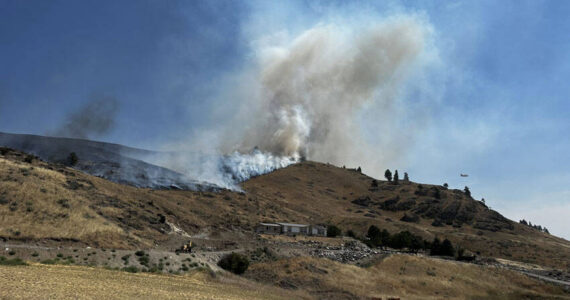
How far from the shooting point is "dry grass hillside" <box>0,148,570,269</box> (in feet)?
175

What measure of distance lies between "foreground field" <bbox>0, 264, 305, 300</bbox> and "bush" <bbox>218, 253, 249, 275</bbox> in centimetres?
1035

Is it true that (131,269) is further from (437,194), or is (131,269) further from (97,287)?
(437,194)

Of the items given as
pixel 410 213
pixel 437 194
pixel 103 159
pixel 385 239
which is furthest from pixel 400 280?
pixel 437 194

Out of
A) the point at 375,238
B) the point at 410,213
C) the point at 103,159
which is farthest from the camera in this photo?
the point at 410,213

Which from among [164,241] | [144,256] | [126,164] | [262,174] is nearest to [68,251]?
[144,256]

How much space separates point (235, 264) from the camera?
49.8 metres

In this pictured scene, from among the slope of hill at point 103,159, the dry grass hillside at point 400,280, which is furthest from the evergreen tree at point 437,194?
the dry grass hillside at point 400,280

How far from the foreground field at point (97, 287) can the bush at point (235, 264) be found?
1035 centimetres

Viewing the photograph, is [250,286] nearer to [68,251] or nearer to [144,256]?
[144,256]

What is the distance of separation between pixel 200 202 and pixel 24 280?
78.4 m

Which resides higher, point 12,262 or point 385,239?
point 385,239

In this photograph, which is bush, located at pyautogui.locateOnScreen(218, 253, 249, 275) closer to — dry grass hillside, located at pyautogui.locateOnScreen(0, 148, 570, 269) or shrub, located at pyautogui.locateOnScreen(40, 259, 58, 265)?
dry grass hillside, located at pyautogui.locateOnScreen(0, 148, 570, 269)

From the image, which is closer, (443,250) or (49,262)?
(49,262)

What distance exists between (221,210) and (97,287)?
75.3 meters
